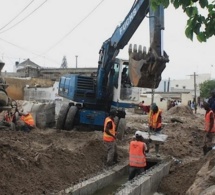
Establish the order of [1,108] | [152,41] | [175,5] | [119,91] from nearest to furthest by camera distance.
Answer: [175,5], [1,108], [152,41], [119,91]

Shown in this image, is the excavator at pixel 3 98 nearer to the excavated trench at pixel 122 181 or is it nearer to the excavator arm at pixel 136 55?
the excavated trench at pixel 122 181

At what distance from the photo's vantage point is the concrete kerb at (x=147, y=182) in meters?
7.81

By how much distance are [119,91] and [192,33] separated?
10.6m

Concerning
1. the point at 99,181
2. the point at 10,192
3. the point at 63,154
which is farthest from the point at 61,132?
the point at 10,192

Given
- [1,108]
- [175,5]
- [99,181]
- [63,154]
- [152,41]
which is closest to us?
[175,5]

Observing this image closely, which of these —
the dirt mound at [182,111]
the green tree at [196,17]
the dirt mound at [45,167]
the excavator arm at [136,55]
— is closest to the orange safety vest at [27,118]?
the excavator arm at [136,55]

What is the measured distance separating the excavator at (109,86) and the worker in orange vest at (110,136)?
1484 mm

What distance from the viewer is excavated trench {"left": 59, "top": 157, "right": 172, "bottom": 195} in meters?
8.03

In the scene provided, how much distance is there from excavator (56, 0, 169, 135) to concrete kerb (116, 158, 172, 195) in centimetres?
241

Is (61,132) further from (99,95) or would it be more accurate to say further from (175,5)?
(175,5)

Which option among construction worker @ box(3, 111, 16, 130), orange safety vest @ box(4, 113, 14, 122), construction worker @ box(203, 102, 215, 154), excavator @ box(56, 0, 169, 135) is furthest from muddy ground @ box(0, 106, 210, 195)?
orange safety vest @ box(4, 113, 14, 122)

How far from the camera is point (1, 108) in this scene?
22.7 feet

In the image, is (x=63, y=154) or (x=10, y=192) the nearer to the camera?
(x=10, y=192)

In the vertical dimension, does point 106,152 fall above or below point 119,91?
below
